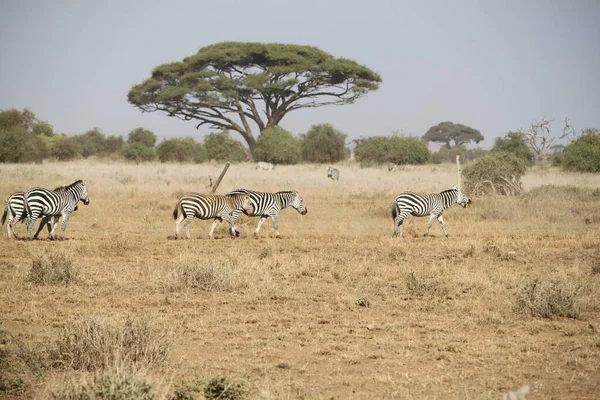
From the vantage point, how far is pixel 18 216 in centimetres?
1645

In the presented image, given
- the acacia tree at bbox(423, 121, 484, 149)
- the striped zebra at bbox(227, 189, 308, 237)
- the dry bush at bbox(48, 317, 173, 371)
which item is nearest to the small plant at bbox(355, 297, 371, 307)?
the dry bush at bbox(48, 317, 173, 371)

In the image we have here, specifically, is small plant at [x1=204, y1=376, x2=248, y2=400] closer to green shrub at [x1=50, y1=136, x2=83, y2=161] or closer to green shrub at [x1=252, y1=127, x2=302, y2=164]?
green shrub at [x1=252, y1=127, x2=302, y2=164]

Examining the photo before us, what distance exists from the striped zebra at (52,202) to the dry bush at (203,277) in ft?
19.6

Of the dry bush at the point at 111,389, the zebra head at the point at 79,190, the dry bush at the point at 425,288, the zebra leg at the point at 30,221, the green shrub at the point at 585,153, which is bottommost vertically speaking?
the dry bush at the point at 425,288

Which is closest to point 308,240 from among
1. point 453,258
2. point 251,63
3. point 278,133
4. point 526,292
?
point 453,258

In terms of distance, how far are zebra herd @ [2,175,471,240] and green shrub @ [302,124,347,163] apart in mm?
34705

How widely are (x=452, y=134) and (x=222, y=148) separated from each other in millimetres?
41851

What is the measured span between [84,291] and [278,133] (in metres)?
39.1

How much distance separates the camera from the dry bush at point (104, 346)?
7.04m

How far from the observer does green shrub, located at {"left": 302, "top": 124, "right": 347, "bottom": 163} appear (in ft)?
176

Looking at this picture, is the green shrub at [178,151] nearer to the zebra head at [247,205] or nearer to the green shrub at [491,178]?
the green shrub at [491,178]

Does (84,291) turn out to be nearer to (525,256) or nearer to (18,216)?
(18,216)

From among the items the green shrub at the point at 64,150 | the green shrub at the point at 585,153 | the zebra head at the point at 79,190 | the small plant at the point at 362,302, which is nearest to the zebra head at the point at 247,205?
the zebra head at the point at 79,190

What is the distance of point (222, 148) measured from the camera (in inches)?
2191
